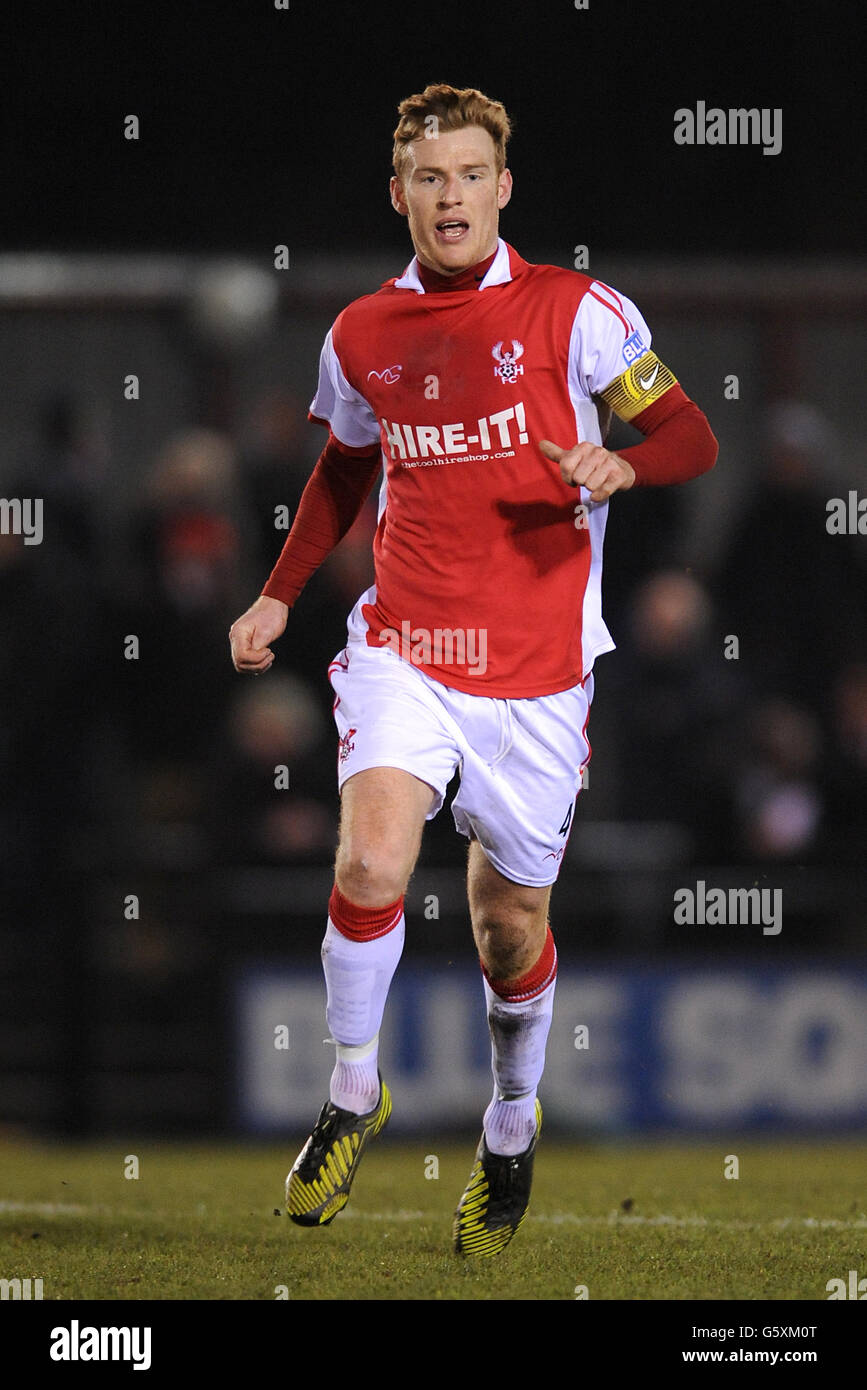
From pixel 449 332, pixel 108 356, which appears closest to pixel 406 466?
pixel 449 332

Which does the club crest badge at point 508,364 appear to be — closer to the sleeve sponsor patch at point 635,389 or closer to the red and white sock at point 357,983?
the sleeve sponsor patch at point 635,389

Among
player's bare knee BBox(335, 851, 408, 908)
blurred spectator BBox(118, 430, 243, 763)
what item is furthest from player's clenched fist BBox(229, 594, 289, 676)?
blurred spectator BBox(118, 430, 243, 763)

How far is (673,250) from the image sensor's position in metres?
7.59

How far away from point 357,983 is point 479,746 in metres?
0.59

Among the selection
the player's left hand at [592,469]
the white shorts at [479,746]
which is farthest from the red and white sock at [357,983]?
the player's left hand at [592,469]

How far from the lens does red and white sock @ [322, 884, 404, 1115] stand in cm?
360

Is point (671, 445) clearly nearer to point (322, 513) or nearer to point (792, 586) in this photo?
point (322, 513)

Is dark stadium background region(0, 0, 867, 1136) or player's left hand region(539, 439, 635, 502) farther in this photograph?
dark stadium background region(0, 0, 867, 1136)

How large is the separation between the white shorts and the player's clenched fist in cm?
17

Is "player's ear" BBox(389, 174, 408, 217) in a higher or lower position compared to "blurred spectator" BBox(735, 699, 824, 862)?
higher

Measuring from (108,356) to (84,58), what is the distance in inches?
65.3

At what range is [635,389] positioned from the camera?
3711 mm
